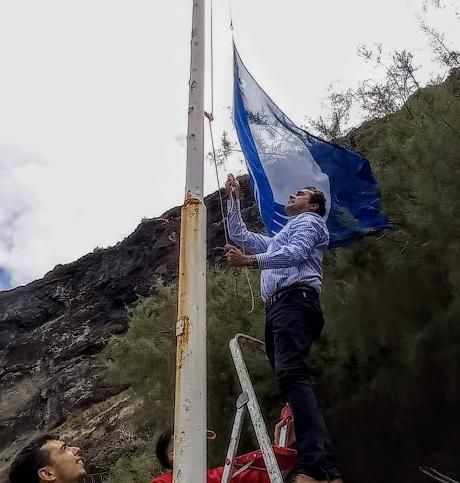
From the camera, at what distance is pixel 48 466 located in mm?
3561

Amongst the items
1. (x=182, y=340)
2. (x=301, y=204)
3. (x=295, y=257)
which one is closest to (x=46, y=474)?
(x=182, y=340)

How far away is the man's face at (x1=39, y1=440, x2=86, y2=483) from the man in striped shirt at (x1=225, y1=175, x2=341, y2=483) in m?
1.12

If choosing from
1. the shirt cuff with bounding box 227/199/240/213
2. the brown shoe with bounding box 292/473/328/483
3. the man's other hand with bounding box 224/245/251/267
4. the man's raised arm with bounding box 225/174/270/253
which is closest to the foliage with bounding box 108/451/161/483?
the man's raised arm with bounding box 225/174/270/253

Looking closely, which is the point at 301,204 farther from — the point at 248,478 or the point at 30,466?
the point at 30,466

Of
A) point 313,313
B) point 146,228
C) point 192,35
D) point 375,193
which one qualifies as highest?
point 146,228

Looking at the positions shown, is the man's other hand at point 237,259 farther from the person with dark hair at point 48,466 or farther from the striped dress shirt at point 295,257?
the person with dark hair at point 48,466

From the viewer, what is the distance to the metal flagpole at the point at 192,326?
2.89 m

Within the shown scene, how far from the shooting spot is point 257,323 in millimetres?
6305

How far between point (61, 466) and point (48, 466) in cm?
6

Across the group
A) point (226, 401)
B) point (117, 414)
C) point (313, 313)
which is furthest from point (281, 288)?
point (117, 414)

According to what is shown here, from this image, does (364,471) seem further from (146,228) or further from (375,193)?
(146,228)

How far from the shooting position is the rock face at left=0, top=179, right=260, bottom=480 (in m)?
16.8

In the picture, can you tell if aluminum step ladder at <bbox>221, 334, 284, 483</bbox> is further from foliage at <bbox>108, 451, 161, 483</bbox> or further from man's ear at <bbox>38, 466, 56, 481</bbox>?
foliage at <bbox>108, 451, 161, 483</bbox>

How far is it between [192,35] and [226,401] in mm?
3320
